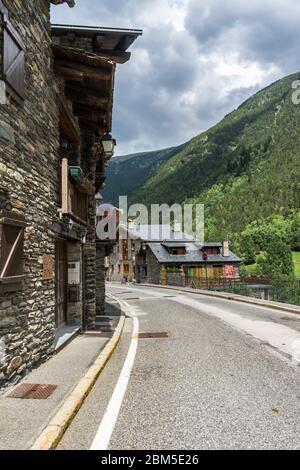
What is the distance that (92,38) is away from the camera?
1402cm

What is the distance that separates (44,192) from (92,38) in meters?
7.57

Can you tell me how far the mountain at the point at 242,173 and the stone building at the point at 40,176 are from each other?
9114cm

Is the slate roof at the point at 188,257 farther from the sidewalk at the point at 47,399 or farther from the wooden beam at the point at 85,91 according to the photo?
the sidewalk at the point at 47,399

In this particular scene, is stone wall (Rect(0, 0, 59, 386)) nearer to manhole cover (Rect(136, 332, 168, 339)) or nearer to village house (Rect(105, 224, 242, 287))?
manhole cover (Rect(136, 332, 168, 339))

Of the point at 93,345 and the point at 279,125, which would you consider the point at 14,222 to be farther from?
the point at 279,125

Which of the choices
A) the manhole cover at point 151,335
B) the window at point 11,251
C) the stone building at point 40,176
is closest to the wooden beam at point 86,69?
the stone building at point 40,176

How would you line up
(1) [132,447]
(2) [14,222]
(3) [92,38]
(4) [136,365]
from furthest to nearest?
(3) [92,38]
(4) [136,365]
(2) [14,222]
(1) [132,447]

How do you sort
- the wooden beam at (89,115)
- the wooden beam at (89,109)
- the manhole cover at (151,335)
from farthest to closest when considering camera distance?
the wooden beam at (89,115) < the wooden beam at (89,109) < the manhole cover at (151,335)

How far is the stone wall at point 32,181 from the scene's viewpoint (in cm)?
662

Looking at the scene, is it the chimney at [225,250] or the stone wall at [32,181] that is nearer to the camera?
the stone wall at [32,181]

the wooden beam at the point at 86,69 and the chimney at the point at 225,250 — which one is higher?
the wooden beam at the point at 86,69

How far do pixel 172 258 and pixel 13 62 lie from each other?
154 ft
